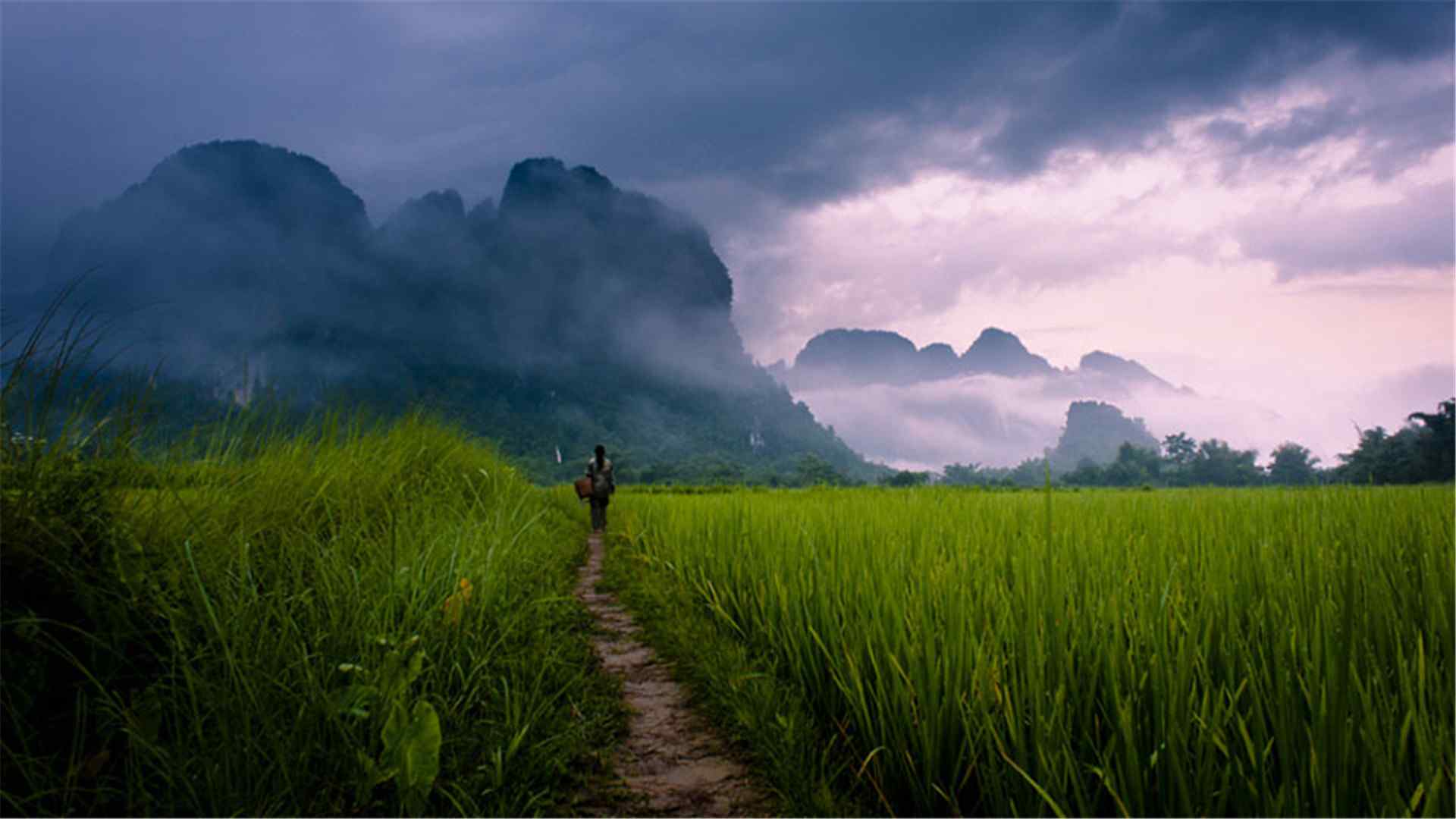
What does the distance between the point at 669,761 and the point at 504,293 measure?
366 ft

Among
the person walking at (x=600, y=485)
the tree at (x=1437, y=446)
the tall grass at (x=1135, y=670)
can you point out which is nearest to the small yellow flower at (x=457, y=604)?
the tall grass at (x=1135, y=670)

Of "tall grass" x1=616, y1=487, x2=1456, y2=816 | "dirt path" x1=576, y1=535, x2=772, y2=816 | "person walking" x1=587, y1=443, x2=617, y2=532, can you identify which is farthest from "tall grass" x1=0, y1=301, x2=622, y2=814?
Answer: "person walking" x1=587, y1=443, x2=617, y2=532

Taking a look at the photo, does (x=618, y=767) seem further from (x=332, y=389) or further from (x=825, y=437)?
(x=825, y=437)

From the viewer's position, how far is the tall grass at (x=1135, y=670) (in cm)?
140

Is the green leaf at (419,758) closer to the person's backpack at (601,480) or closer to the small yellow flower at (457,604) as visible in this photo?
the small yellow flower at (457,604)

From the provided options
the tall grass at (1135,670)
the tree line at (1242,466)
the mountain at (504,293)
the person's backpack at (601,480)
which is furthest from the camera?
the mountain at (504,293)

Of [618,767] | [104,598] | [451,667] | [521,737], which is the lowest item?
[618,767]

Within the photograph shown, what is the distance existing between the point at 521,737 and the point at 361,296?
114m

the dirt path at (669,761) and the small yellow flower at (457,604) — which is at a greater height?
the small yellow flower at (457,604)

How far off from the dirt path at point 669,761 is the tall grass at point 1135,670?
0.39 meters

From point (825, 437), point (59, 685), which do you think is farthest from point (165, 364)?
point (825, 437)

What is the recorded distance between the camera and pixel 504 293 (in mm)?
107000

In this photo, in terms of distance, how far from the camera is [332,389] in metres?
4.99

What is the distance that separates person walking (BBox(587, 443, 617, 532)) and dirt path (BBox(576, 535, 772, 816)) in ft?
26.6
